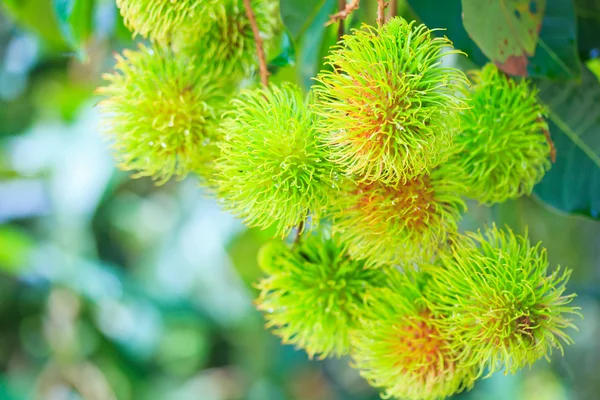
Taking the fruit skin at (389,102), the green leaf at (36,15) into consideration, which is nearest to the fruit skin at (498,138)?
the fruit skin at (389,102)

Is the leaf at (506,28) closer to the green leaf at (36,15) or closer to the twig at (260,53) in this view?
the twig at (260,53)

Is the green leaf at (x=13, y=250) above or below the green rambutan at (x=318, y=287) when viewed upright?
below

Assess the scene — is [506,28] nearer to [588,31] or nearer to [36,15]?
[588,31]

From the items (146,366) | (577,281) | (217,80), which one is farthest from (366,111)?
(146,366)

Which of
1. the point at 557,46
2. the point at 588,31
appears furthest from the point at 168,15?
the point at 588,31

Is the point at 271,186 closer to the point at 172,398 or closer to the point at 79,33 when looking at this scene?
the point at 79,33

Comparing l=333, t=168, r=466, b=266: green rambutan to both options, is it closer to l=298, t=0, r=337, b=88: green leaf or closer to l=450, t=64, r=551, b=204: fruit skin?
l=450, t=64, r=551, b=204: fruit skin

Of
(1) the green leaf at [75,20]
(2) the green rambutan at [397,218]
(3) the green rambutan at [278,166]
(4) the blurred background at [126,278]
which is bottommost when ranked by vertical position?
(4) the blurred background at [126,278]

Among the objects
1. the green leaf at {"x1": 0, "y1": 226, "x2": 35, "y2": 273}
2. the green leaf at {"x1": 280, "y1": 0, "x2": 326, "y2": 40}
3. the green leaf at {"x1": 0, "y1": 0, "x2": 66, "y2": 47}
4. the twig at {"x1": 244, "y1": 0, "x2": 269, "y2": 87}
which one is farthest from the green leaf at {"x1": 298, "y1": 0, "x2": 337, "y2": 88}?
the green leaf at {"x1": 0, "y1": 226, "x2": 35, "y2": 273}
